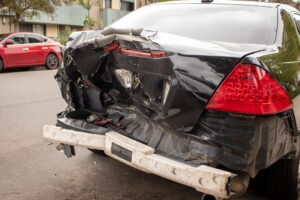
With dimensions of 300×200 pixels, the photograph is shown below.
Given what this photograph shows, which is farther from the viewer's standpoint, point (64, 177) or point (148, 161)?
point (64, 177)

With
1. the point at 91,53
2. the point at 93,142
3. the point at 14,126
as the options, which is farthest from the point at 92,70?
the point at 14,126

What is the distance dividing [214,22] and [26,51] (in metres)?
11.2

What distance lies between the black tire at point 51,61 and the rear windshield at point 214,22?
35.9 ft

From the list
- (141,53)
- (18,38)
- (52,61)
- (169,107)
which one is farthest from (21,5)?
(169,107)

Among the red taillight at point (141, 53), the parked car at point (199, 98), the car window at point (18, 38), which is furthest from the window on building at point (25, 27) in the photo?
the red taillight at point (141, 53)

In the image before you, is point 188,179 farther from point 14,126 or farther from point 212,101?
point 14,126

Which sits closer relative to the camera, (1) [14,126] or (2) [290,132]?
(2) [290,132]

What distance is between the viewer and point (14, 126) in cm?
502

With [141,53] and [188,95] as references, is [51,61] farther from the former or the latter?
[188,95]

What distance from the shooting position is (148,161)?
220cm

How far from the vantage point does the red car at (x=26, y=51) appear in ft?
39.4

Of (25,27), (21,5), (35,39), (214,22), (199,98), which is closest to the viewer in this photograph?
(199,98)

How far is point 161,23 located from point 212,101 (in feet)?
4.65

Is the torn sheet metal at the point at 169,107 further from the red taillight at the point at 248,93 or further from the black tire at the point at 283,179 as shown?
the black tire at the point at 283,179
